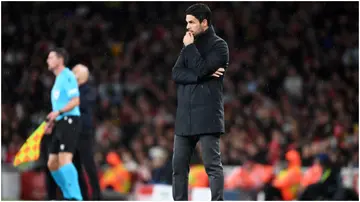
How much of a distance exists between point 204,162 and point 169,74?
40.9 ft

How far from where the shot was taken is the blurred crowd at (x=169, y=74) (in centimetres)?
1678

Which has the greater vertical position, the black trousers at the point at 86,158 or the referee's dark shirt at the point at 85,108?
the referee's dark shirt at the point at 85,108

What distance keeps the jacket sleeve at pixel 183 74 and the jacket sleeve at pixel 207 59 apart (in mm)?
40

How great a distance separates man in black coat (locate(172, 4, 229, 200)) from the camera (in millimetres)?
7855

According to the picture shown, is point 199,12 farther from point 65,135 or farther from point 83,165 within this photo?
point 83,165

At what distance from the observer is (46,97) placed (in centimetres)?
2030

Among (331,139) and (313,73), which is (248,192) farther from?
(313,73)

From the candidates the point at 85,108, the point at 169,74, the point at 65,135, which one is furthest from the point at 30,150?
the point at 169,74

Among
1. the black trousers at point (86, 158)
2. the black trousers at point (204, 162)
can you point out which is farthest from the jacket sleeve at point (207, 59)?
the black trousers at point (86, 158)

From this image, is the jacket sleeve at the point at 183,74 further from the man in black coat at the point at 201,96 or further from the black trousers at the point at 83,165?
the black trousers at the point at 83,165

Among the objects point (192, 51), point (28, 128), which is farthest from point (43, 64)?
point (192, 51)

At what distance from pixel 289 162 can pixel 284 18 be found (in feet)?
20.0

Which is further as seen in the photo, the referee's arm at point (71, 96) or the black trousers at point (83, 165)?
the black trousers at point (83, 165)

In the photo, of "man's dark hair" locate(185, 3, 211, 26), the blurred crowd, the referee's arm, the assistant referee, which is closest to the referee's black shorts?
the assistant referee
